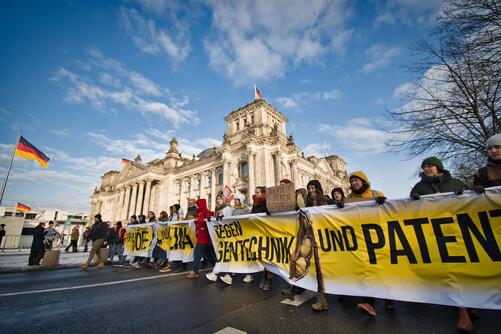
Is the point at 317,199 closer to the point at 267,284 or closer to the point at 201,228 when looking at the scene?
the point at 267,284

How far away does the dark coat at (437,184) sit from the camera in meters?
3.41

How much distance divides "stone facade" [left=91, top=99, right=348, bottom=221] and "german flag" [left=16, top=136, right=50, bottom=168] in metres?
18.1

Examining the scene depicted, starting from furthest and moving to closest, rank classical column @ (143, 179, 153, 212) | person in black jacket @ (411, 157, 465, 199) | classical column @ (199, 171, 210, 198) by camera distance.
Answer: classical column @ (143, 179, 153, 212) < classical column @ (199, 171, 210, 198) < person in black jacket @ (411, 157, 465, 199)

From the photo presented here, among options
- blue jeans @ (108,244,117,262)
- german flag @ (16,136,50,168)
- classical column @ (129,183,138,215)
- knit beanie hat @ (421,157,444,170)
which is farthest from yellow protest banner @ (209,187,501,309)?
classical column @ (129,183,138,215)

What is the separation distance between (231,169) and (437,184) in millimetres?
32798

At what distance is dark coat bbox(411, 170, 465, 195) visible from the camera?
134 inches

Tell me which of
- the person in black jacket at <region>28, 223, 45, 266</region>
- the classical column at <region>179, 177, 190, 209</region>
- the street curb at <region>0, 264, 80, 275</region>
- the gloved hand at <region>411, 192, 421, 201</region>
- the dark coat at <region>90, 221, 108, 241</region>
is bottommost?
the street curb at <region>0, 264, 80, 275</region>

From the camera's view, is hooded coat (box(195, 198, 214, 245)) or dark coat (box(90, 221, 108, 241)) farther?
dark coat (box(90, 221, 108, 241))

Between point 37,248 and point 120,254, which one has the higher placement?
point 37,248

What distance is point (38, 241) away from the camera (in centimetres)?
1021

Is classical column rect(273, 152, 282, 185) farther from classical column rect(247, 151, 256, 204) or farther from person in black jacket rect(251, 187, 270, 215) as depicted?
person in black jacket rect(251, 187, 270, 215)

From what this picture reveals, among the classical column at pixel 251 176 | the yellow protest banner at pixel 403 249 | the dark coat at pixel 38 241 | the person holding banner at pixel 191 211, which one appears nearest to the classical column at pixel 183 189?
the classical column at pixel 251 176

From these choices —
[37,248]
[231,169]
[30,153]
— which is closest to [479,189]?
[37,248]

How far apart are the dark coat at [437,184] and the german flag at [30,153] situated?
20529 mm
